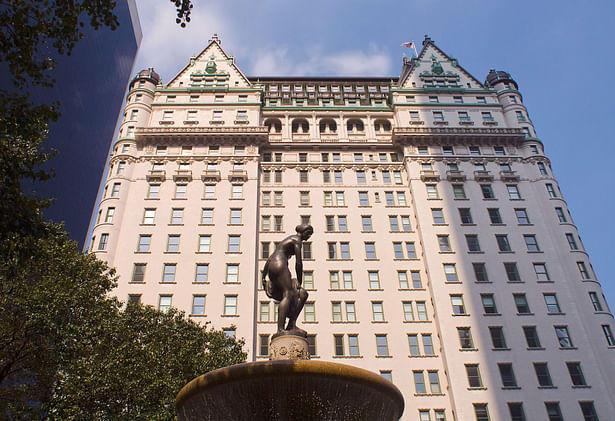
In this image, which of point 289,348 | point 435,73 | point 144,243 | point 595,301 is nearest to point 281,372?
point 289,348

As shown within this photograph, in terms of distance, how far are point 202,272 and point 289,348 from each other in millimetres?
37102

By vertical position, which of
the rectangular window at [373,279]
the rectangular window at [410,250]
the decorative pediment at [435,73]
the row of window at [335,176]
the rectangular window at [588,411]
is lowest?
the rectangular window at [588,411]

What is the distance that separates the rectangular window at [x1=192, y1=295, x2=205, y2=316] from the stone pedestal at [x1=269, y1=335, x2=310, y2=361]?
3405 cm

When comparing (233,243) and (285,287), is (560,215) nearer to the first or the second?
(233,243)

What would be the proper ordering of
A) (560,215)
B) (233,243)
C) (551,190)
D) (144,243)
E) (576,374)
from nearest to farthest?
(576,374) < (144,243) < (233,243) < (560,215) < (551,190)

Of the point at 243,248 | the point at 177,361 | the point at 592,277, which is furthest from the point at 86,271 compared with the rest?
the point at 592,277

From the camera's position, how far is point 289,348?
14078 mm

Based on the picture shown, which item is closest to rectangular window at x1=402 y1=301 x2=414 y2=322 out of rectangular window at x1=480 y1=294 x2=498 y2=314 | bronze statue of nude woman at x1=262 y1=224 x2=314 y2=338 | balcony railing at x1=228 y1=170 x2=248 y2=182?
rectangular window at x1=480 y1=294 x2=498 y2=314

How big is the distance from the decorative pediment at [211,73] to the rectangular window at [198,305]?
107ft

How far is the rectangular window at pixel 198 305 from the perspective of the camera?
46781 mm

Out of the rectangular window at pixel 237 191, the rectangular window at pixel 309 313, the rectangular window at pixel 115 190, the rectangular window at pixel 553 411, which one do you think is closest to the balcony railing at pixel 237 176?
the rectangular window at pixel 237 191

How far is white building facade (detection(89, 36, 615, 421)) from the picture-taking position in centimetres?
4506

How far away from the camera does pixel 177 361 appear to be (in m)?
26.6

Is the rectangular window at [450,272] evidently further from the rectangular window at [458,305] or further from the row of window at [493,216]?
the row of window at [493,216]
